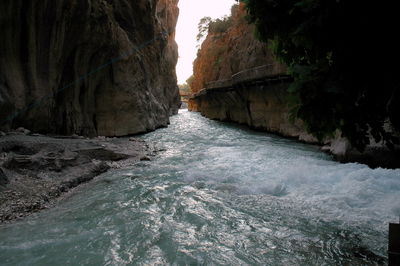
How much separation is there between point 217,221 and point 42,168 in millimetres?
4702

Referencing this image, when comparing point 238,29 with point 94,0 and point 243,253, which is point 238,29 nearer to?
point 94,0

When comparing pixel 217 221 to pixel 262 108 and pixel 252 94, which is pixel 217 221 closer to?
pixel 262 108

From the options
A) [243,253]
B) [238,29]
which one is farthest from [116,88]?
[238,29]

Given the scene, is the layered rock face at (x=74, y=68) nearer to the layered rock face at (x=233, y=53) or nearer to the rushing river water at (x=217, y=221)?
the rushing river water at (x=217, y=221)

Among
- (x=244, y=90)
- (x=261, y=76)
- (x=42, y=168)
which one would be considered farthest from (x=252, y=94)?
(x=42, y=168)

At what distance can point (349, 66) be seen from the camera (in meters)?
2.31

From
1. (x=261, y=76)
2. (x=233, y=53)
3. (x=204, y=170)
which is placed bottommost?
(x=204, y=170)

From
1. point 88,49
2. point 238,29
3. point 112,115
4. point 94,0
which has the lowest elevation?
point 112,115

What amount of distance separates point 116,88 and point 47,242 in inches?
573

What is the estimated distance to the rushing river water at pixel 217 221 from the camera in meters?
3.52

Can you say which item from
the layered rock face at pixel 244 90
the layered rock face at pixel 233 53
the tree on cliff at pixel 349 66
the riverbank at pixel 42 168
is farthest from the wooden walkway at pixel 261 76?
the tree on cliff at pixel 349 66

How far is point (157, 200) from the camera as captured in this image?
559 centimetres

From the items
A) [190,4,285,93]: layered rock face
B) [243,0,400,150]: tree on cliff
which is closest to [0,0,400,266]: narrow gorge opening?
[243,0,400,150]: tree on cliff

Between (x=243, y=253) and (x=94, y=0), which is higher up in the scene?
(x=94, y=0)
